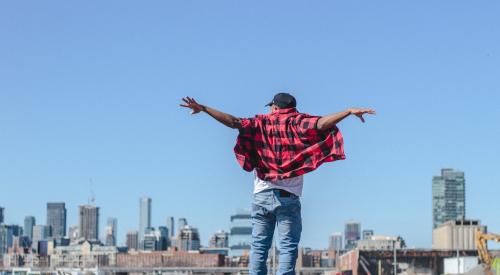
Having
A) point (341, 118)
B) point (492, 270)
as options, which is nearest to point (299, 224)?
point (341, 118)

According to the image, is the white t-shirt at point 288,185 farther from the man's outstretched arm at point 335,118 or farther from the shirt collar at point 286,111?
the shirt collar at point 286,111

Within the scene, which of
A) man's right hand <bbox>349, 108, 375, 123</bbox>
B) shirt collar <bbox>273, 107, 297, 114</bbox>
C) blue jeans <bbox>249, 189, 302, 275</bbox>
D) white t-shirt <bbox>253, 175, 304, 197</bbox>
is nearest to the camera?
man's right hand <bbox>349, 108, 375, 123</bbox>

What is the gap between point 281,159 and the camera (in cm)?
950

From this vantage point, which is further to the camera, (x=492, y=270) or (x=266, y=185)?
(x=492, y=270)

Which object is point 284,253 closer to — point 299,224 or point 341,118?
point 299,224

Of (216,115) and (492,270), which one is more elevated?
(216,115)

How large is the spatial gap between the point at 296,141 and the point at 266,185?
49 centimetres

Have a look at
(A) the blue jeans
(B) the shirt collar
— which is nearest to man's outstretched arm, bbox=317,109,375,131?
(B) the shirt collar

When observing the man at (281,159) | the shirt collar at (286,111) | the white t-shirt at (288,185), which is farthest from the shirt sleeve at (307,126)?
the white t-shirt at (288,185)

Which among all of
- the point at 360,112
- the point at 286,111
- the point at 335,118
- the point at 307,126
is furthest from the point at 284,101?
the point at 360,112

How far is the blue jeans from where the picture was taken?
9195mm

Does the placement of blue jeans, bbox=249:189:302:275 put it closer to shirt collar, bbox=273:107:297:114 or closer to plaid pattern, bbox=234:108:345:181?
plaid pattern, bbox=234:108:345:181

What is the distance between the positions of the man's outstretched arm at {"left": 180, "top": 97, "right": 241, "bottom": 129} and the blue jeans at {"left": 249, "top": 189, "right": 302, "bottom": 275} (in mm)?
736

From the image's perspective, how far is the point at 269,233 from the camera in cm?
939
